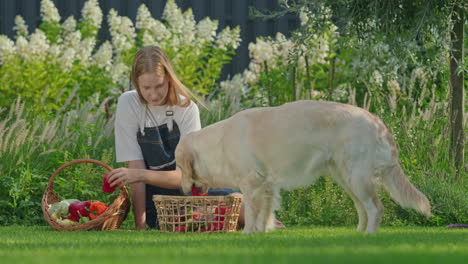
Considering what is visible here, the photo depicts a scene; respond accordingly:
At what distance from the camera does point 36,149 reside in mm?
Answer: 7988

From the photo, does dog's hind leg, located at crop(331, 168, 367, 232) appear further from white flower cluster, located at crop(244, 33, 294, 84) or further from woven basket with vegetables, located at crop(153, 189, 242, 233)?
white flower cluster, located at crop(244, 33, 294, 84)

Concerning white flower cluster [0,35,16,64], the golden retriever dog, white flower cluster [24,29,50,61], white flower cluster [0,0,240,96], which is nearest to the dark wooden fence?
white flower cluster [0,0,240,96]

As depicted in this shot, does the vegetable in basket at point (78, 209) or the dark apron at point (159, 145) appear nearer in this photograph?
the vegetable in basket at point (78, 209)

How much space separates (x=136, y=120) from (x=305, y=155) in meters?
1.67

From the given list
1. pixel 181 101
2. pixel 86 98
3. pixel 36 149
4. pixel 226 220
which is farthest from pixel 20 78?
pixel 226 220

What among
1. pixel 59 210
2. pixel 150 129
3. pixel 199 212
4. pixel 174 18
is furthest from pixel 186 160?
pixel 174 18

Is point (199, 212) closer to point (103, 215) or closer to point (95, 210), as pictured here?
point (103, 215)

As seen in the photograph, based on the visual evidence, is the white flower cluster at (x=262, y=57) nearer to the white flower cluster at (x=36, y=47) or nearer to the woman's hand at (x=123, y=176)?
the white flower cluster at (x=36, y=47)

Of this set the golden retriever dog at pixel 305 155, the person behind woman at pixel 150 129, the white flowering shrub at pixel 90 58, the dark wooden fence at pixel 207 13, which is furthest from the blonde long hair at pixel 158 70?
the dark wooden fence at pixel 207 13

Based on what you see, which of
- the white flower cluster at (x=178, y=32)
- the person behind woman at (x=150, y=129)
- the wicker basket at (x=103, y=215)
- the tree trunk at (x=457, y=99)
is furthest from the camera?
the white flower cluster at (x=178, y=32)

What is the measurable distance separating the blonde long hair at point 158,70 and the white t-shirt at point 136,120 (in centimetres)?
7

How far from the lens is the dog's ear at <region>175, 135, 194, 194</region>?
19.4ft

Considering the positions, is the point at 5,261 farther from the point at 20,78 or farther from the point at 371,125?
the point at 20,78

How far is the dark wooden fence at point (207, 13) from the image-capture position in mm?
13547
